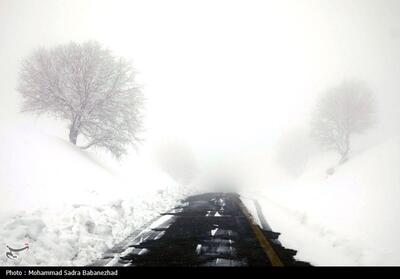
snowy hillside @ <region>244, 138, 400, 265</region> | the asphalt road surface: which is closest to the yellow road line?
the asphalt road surface

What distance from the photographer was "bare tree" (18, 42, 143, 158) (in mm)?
22750

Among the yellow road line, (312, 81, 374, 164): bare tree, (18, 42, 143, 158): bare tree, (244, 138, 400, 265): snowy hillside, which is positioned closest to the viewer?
the yellow road line

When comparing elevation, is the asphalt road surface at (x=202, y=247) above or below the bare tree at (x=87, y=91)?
below

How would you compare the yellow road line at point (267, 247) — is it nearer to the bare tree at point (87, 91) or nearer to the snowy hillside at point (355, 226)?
the snowy hillside at point (355, 226)

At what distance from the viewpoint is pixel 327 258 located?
23.3 ft

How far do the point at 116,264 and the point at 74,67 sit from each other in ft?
63.3

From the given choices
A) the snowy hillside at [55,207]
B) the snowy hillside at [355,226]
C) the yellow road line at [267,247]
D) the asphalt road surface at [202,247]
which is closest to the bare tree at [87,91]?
the snowy hillside at [55,207]

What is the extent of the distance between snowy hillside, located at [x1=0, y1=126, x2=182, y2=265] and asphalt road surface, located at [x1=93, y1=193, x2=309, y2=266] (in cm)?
67

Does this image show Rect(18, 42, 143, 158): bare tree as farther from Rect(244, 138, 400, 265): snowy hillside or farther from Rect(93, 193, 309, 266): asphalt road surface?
Rect(244, 138, 400, 265): snowy hillside

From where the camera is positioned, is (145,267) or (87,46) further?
(87,46)

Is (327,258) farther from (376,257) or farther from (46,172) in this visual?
(46,172)

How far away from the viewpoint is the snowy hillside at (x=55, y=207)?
7.18 meters

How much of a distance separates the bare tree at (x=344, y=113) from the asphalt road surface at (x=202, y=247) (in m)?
36.0

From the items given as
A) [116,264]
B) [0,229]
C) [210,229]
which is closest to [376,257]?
[210,229]
